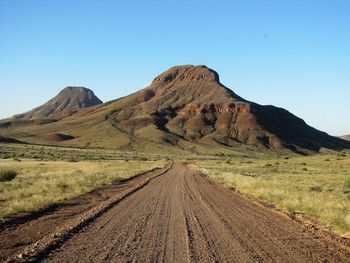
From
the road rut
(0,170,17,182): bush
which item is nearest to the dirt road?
the road rut

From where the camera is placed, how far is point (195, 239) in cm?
1138

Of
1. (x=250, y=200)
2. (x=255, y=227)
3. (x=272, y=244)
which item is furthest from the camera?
(x=250, y=200)

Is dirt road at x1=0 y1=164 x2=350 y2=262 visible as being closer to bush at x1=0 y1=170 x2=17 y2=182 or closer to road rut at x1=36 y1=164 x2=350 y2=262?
road rut at x1=36 y1=164 x2=350 y2=262

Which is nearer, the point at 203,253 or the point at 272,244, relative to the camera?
the point at 203,253

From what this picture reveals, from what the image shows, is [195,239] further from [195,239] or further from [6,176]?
[6,176]

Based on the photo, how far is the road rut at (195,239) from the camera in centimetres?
944

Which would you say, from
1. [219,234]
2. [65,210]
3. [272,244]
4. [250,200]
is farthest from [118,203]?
[272,244]

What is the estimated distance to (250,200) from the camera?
72.7 feet

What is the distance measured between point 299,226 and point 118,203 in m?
8.74

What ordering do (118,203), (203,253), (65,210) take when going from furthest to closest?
(118,203)
(65,210)
(203,253)

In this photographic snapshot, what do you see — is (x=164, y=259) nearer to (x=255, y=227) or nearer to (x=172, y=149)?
(x=255, y=227)

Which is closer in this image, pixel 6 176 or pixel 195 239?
pixel 195 239

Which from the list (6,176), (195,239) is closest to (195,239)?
(195,239)

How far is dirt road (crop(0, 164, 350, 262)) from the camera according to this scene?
943cm
